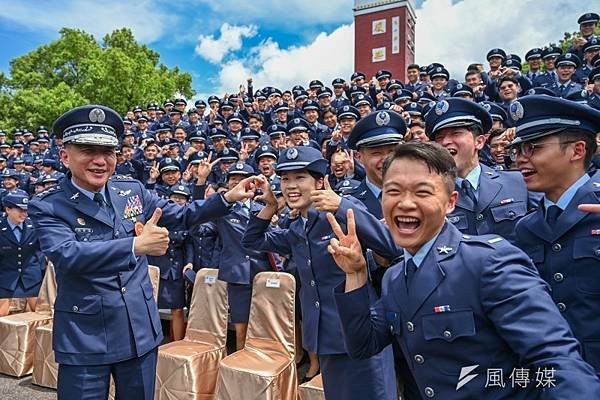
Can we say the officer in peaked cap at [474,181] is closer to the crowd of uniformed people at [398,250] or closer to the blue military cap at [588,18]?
the crowd of uniformed people at [398,250]

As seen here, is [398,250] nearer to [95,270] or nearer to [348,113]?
[95,270]

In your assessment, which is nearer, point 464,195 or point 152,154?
point 464,195

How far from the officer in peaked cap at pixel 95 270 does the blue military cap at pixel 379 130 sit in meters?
1.25

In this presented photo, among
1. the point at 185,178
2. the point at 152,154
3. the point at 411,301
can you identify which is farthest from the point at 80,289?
Answer: the point at 152,154

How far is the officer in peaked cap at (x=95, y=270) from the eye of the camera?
2240mm

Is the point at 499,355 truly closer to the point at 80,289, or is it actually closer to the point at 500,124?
the point at 80,289

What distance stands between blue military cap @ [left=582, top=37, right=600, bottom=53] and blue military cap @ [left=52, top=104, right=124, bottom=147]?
8.64 metres

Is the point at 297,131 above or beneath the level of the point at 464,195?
above

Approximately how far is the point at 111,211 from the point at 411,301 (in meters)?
1.82

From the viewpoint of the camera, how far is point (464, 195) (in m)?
2.60

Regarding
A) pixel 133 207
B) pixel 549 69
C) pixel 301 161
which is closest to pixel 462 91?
pixel 549 69

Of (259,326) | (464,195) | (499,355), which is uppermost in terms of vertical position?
(464,195)

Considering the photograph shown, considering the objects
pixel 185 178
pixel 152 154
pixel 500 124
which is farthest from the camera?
pixel 152 154

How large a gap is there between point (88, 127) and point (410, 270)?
6.02ft
